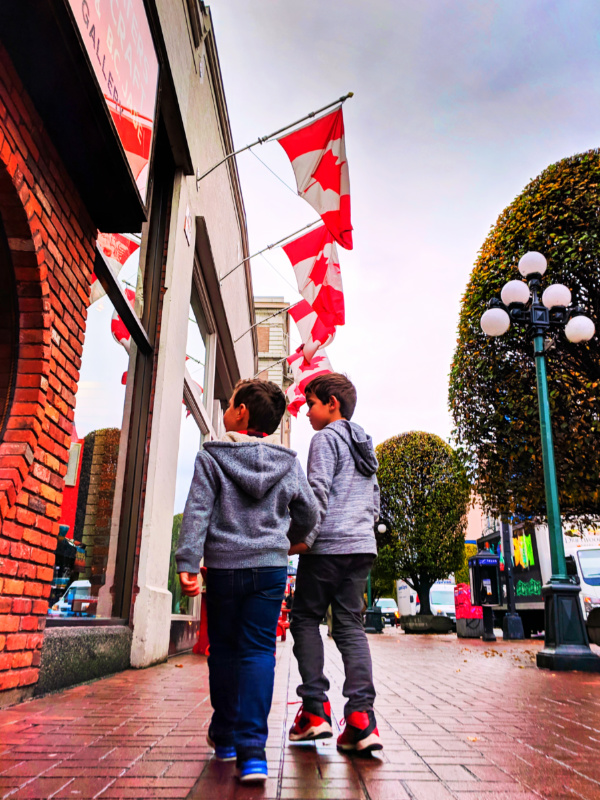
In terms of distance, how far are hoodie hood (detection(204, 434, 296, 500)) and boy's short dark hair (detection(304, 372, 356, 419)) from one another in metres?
0.77

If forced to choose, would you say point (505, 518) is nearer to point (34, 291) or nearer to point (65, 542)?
point (65, 542)

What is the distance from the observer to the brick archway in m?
3.21

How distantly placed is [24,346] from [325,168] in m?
5.52

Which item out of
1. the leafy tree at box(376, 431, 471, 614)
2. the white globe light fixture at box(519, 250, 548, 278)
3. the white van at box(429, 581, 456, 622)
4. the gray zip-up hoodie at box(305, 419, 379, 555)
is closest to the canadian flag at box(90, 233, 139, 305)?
the gray zip-up hoodie at box(305, 419, 379, 555)

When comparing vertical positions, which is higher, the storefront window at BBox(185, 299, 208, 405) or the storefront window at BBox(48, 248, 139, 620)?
the storefront window at BBox(185, 299, 208, 405)

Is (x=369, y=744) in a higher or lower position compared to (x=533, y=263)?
lower

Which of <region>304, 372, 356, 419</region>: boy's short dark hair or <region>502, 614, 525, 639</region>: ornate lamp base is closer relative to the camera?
<region>304, 372, 356, 419</region>: boy's short dark hair

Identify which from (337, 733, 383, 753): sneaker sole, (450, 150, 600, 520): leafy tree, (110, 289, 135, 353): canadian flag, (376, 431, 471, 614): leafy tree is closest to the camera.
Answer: (337, 733, 383, 753): sneaker sole

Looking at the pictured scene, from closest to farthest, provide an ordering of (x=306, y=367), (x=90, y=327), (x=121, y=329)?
1. (x=90, y=327)
2. (x=121, y=329)
3. (x=306, y=367)

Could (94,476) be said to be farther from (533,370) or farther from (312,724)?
(533,370)

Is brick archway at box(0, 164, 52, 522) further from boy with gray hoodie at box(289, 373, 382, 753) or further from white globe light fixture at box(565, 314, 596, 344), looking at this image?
white globe light fixture at box(565, 314, 596, 344)

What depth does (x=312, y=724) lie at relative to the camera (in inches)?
106

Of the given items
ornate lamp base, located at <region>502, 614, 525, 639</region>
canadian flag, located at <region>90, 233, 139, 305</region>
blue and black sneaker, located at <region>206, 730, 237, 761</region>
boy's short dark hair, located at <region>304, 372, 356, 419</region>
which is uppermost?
canadian flag, located at <region>90, 233, 139, 305</region>

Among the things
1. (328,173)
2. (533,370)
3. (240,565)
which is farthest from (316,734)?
(533,370)
